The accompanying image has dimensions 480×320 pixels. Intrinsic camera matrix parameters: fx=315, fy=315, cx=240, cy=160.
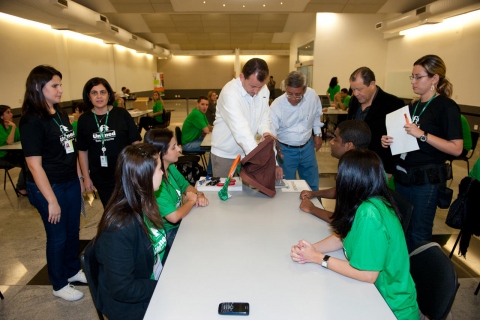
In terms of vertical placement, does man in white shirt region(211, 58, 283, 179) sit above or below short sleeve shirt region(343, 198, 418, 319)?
above

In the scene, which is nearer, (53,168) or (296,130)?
(53,168)

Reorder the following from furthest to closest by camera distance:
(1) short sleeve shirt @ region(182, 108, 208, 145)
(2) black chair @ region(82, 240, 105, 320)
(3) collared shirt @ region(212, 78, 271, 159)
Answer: (1) short sleeve shirt @ region(182, 108, 208, 145) → (3) collared shirt @ region(212, 78, 271, 159) → (2) black chair @ region(82, 240, 105, 320)

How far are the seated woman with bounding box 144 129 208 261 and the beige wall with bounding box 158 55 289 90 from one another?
19934 mm

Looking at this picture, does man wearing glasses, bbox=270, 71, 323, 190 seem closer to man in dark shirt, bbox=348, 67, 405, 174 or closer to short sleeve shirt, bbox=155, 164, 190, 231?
man in dark shirt, bbox=348, 67, 405, 174

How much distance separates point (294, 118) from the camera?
293 cm

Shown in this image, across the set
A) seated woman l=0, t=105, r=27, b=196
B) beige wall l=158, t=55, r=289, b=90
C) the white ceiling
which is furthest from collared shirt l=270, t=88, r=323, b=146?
beige wall l=158, t=55, r=289, b=90

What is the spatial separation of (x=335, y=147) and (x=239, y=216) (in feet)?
2.40

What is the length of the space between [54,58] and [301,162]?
28.1 ft

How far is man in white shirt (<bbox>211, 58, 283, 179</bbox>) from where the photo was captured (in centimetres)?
220

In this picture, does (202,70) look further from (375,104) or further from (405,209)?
(405,209)

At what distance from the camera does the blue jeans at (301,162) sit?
298cm

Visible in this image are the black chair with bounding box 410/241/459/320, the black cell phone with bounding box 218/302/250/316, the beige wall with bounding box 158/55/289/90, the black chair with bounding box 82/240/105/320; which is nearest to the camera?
the black cell phone with bounding box 218/302/250/316

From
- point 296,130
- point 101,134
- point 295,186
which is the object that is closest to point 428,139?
point 295,186

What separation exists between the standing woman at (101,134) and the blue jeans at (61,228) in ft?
0.74
